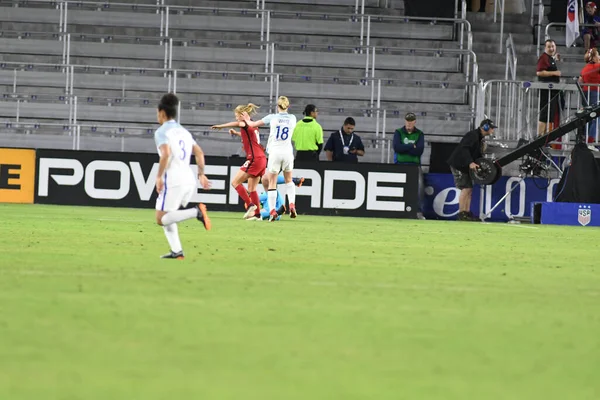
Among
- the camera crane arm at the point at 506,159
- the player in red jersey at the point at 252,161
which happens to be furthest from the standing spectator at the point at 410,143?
the player in red jersey at the point at 252,161

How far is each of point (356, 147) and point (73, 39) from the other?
343 inches

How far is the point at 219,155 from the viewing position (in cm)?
2662

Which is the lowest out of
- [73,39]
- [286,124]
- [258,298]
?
[258,298]

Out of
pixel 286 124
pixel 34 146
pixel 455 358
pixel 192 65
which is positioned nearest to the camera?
pixel 455 358

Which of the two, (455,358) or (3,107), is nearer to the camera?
(455,358)

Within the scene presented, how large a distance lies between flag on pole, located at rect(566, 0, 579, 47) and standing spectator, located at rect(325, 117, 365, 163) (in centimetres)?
700

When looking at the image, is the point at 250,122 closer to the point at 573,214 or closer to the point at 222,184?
the point at 222,184

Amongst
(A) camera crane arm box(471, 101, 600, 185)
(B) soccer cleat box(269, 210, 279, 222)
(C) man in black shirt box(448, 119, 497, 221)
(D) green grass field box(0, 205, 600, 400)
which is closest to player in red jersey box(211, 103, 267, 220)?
(B) soccer cleat box(269, 210, 279, 222)

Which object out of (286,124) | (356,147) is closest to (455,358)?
(286,124)

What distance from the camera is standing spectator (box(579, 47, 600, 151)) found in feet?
82.4

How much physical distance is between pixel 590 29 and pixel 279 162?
13.2 meters

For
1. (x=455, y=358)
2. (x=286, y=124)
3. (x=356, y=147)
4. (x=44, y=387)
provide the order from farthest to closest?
1. (x=356, y=147)
2. (x=286, y=124)
3. (x=455, y=358)
4. (x=44, y=387)

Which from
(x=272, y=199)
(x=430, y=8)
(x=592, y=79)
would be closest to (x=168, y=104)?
(x=272, y=199)

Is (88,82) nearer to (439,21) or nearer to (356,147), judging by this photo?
(356,147)
